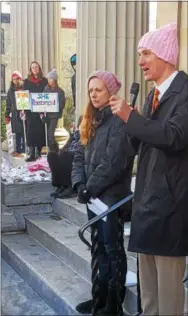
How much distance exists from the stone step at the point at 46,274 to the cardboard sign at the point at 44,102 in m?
A: 3.65

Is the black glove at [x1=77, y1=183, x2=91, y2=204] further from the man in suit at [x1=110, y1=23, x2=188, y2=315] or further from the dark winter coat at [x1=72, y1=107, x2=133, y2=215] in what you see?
the man in suit at [x1=110, y1=23, x2=188, y2=315]

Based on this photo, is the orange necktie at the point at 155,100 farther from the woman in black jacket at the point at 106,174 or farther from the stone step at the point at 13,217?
the stone step at the point at 13,217

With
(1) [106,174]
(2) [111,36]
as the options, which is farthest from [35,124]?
(1) [106,174]

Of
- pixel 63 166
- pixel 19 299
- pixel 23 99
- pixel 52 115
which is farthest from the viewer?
pixel 52 115

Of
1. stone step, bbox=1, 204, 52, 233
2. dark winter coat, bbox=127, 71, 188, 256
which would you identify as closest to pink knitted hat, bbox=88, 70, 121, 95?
dark winter coat, bbox=127, 71, 188, 256

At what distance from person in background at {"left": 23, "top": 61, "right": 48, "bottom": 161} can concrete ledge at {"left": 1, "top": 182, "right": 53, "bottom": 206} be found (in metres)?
3.67

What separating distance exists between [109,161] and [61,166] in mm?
2457

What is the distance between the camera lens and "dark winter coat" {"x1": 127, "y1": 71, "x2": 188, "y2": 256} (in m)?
2.26

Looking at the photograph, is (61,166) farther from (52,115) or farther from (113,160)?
(52,115)

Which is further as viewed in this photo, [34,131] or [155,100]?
[34,131]

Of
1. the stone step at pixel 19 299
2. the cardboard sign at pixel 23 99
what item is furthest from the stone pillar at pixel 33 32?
the stone step at pixel 19 299

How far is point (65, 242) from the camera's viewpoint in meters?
4.89

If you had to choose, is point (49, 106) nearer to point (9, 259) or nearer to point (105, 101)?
point (9, 259)

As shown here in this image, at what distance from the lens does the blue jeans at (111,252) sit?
3311 mm
